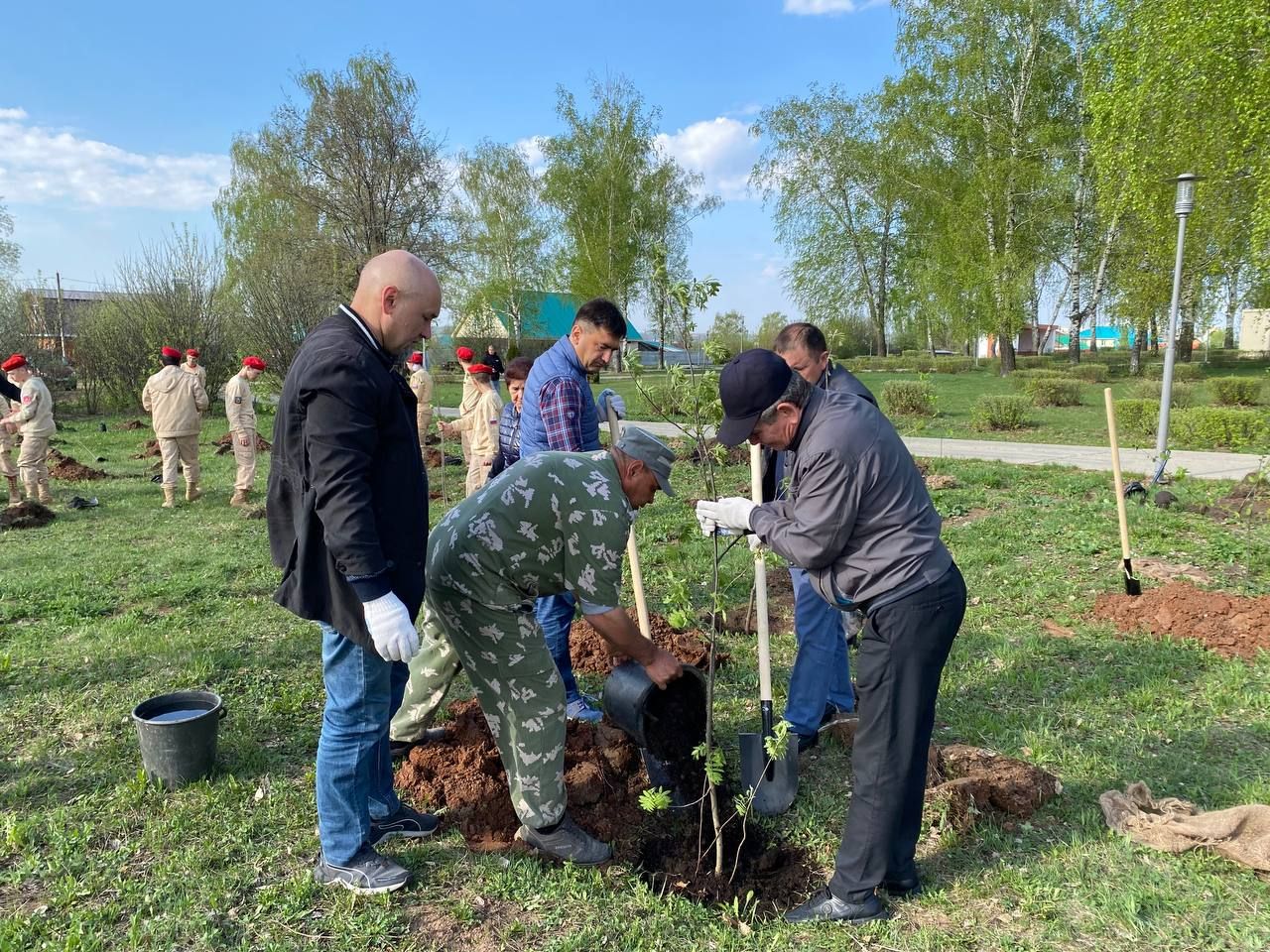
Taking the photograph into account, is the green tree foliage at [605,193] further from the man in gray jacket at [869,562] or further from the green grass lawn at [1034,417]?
the man in gray jacket at [869,562]

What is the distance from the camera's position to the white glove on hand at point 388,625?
2.29 meters

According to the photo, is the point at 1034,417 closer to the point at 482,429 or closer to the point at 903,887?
the point at 482,429

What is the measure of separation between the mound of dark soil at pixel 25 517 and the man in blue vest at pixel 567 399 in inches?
312

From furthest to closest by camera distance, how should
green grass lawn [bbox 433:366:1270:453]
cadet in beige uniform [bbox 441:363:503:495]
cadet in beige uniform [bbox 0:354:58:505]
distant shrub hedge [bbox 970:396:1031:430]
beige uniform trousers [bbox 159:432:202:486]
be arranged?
distant shrub hedge [bbox 970:396:1031:430] → green grass lawn [bbox 433:366:1270:453] → beige uniform trousers [bbox 159:432:202:486] → cadet in beige uniform [bbox 0:354:58:505] → cadet in beige uniform [bbox 441:363:503:495]

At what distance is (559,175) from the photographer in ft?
111

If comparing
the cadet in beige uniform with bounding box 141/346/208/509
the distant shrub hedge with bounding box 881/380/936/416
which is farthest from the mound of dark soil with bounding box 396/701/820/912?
the distant shrub hedge with bounding box 881/380/936/416

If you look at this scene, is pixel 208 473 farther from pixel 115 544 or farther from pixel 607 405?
pixel 607 405

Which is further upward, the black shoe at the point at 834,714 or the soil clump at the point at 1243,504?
the soil clump at the point at 1243,504

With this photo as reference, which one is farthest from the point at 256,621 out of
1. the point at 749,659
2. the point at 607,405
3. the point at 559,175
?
the point at 559,175

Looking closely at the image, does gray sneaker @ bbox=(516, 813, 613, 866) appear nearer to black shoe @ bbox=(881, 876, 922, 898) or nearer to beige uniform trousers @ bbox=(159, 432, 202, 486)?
black shoe @ bbox=(881, 876, 922, 898)

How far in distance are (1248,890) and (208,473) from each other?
1318 centimetres

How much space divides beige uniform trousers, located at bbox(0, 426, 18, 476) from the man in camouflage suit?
9.95 metres

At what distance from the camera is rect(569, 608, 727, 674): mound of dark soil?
4.59 metres

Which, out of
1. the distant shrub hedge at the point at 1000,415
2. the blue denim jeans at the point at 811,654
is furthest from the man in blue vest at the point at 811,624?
the distant shrub hedge at the point at 1000,415
